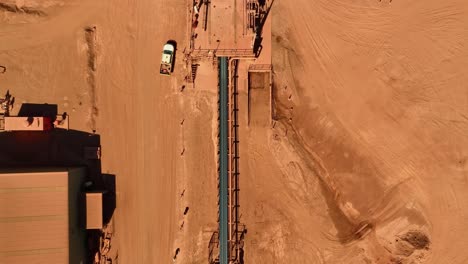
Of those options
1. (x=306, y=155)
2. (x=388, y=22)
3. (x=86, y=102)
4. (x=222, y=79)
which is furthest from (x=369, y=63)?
(x=86, y=102)

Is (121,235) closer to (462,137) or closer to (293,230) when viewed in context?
(293,230)

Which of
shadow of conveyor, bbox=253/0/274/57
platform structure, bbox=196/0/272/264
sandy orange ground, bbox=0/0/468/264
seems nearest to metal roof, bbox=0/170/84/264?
sandy orange ground, bbox=0/0/468/264

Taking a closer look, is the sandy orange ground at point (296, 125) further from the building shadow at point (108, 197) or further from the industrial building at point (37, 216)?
the industrial building at point (37, 216)

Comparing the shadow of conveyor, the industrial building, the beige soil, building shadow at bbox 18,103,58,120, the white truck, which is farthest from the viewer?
the shadow of conveyor

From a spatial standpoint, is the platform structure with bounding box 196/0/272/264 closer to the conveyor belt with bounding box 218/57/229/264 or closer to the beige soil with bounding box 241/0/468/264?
the conveyor belt with bounding box 218/57/229/264

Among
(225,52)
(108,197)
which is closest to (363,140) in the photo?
(225,52)

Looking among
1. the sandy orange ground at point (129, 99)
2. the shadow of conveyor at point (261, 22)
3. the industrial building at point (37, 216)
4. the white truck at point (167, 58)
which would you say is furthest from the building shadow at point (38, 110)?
the shadow of conveyor at point (261, 22)

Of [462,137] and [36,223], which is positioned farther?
[462,137]
